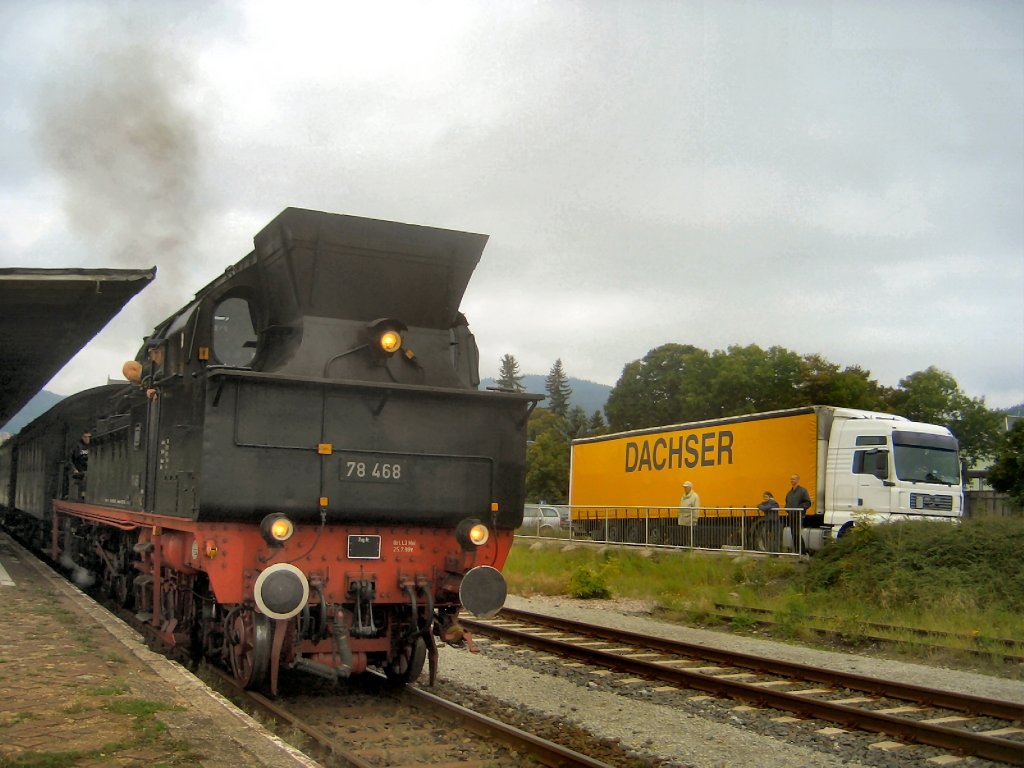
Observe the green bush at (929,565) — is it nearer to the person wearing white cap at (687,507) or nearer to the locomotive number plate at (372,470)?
the person wearing white cap at (687,507)

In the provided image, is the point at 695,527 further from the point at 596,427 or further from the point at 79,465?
the point at 596,427

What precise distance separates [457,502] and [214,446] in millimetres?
1911

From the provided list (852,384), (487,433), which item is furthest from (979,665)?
(852,384)

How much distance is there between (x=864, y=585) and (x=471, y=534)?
914 centimetres

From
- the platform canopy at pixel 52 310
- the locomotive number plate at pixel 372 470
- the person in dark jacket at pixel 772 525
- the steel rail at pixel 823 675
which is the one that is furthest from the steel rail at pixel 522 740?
the person in dark jacket at pixel 772 525

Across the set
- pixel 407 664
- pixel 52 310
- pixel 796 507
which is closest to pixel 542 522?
pixel 796 507

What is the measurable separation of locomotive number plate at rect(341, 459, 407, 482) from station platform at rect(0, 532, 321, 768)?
179 cm

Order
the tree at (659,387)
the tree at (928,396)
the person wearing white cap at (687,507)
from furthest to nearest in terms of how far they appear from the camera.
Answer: the tree at (659,387)
the tree at (928,396)
the person wearing white cap at (687,507)

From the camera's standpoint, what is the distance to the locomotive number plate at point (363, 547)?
22.9ft

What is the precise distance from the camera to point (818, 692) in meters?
8.44

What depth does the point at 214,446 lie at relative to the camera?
650 cm

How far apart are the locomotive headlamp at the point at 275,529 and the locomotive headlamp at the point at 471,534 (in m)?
1.32

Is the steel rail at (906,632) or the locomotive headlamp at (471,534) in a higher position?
the locomotive headlamp at (471,534)

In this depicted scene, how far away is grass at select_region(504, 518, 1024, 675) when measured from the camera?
12.5 m
